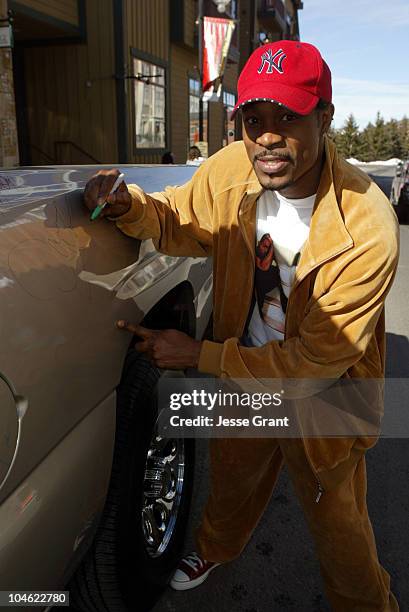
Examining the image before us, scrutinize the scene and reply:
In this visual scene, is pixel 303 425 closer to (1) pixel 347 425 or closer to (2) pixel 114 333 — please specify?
(1) pixel 347 425

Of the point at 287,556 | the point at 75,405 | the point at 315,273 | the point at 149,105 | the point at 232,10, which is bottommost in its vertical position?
the point at 287,556

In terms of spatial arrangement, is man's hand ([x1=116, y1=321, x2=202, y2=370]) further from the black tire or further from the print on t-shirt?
the print on t-shirt

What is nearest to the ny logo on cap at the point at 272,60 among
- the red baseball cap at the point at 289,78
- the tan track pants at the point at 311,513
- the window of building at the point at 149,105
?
the red baseball cap at the point at 289,78

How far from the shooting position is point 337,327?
4.94 ft

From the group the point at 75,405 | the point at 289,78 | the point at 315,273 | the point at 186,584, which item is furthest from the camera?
the point at 186,584

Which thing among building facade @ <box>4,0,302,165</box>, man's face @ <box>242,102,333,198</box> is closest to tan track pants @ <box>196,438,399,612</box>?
man's face @ <box>242,102,333,198</box>

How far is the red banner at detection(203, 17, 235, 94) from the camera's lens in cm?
1284

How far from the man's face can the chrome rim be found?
1046 millimetres

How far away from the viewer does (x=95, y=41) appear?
11102 millimetres

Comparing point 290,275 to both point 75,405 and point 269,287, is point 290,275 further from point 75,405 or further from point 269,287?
point 75,405

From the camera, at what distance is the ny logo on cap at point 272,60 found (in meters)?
1.49

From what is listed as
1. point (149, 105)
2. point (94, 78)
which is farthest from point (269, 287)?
point (149, 105)

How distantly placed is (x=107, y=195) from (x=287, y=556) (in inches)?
68.1

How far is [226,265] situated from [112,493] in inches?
32.2
